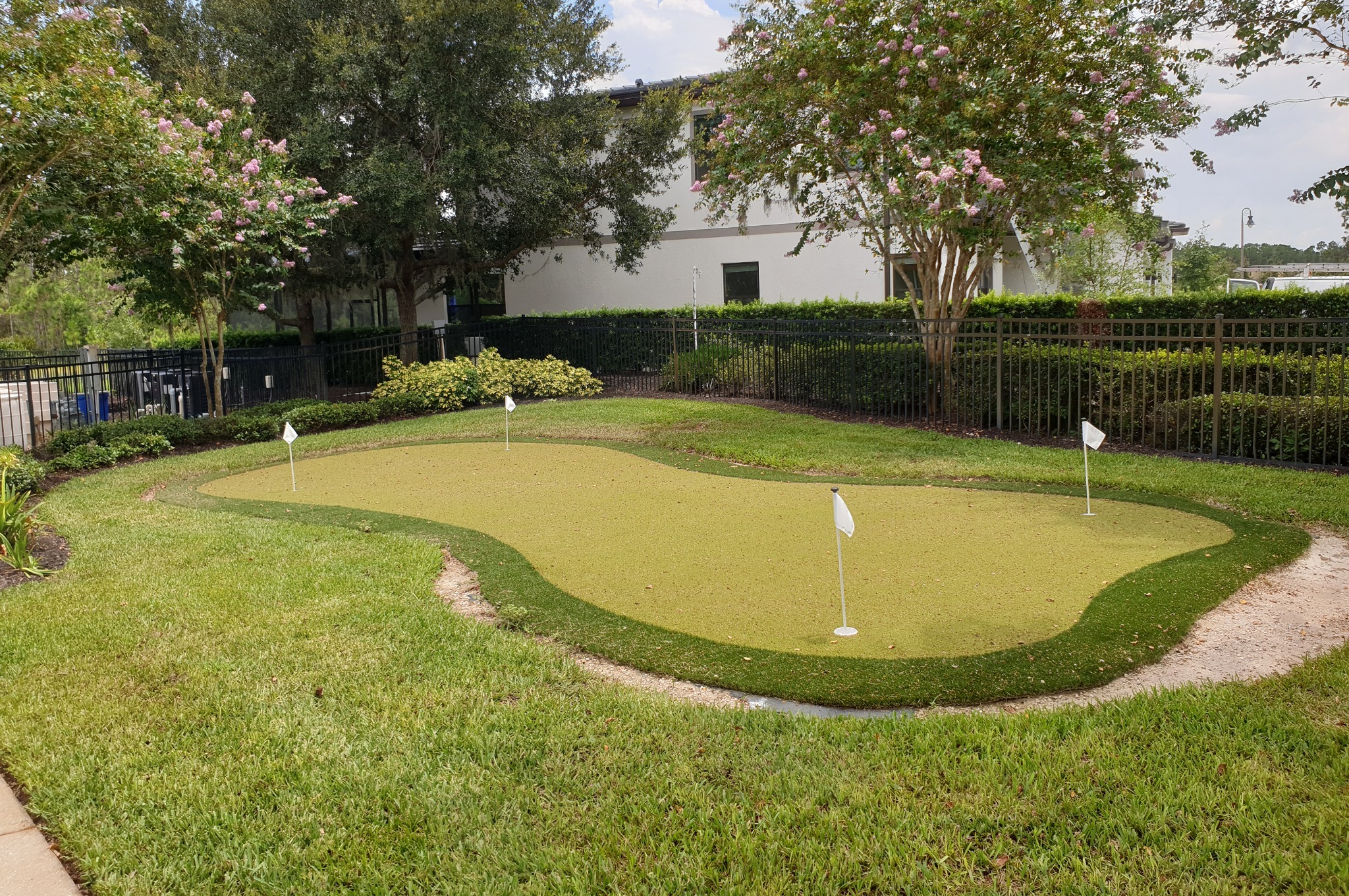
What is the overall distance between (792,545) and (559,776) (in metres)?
3.63

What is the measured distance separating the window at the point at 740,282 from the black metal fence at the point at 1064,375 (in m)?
5.53

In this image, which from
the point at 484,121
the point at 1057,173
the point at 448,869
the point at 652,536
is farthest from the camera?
the point at 484,121

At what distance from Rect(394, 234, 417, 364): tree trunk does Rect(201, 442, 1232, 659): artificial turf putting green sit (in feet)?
29.8

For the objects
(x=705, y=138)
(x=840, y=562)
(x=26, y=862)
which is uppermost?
(x=705, y=138)

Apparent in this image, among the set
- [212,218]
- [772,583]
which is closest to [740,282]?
[212,218]

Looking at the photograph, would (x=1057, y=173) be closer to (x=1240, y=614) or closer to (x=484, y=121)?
(x=1240, y=614)

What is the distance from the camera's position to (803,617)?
213 inches

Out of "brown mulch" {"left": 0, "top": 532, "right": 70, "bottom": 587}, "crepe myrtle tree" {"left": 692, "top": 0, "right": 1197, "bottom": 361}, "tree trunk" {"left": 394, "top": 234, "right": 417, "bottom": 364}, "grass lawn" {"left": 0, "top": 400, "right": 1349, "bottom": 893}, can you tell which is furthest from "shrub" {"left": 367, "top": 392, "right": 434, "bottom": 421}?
"grass lawn" {"left": 0, "top": 400, "right": 1349, "bottom": 893}

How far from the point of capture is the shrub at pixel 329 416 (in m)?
14.7

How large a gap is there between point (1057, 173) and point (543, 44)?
34.2 feet

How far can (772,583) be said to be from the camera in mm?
6078

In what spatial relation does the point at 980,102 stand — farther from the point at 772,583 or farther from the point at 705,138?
the point at 772,583

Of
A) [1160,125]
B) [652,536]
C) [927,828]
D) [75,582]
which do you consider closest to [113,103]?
[75,582]

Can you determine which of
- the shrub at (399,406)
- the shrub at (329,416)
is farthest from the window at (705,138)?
the shrub at (329,416)
